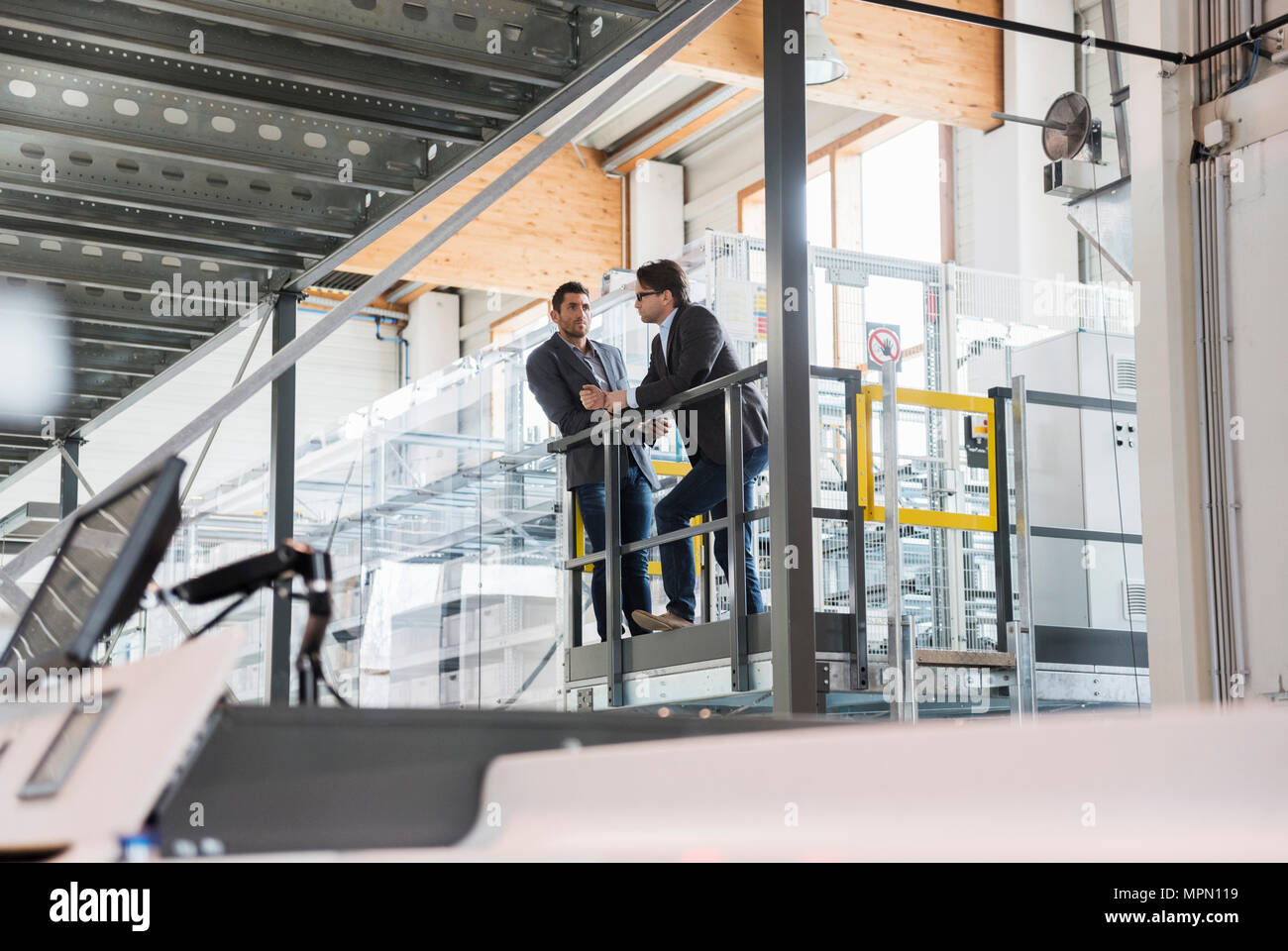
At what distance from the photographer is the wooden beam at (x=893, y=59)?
14047 mm

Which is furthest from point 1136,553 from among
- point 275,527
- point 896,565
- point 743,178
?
point 743,178

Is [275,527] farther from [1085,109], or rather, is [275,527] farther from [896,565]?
[1085,109]

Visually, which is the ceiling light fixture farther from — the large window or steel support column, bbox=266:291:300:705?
the large window

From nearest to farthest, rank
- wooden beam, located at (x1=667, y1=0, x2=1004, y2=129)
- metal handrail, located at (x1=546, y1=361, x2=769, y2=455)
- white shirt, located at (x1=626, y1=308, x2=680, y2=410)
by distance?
metal handrail, located at (x1=546, y1=361, x2=769, y2=455) < white shirt, located at (x1=626, y1=308, x2=680, y2=410) < wooden beam, located at (x1=667, y1=0, x2=1004, y2=129)

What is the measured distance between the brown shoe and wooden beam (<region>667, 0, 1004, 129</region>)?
7.09 m

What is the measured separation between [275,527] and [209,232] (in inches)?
60.4

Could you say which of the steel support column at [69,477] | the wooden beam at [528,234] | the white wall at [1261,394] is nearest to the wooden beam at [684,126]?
the wooden beam at [528,234]

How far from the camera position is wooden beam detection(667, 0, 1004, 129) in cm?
1405

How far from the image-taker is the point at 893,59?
14508 mm

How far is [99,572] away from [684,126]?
1829 centimetres

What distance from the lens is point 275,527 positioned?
26.3 ft
